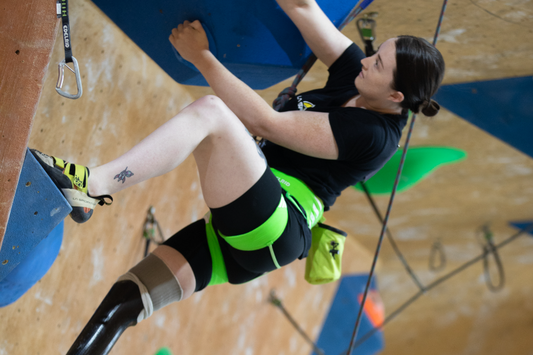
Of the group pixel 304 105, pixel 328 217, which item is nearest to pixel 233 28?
pixel 304 105

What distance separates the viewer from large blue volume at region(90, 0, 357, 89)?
1220 millimetres

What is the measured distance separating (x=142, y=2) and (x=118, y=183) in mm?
636

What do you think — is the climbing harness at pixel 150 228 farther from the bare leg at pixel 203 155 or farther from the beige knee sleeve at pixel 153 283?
the bare leg at pixel 203 155

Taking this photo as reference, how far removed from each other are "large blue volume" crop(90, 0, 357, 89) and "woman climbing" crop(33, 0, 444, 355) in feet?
0.19

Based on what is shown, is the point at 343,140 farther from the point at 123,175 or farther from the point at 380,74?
the point at 123,175

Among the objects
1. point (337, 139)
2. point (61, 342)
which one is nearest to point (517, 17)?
point (337, 139)

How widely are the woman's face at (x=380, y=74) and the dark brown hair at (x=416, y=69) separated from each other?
0.01 metres

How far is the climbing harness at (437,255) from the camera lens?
10.8 feet

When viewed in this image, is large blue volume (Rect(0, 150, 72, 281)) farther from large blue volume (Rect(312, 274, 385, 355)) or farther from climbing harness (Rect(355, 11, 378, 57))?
large blue volume (Rect(312, 274, 385, 355))

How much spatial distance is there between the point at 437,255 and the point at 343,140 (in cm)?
273

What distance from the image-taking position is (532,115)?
1.81m

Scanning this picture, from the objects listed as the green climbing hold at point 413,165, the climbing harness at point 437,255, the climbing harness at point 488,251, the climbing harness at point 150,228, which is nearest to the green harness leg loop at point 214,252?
the climbing harness at point 150,228

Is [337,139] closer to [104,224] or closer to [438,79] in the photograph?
[438,79]

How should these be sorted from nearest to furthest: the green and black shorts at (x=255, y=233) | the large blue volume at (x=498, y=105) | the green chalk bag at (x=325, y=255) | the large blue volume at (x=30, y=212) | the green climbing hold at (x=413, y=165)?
the large blue volume at (x=30, y=212) < the green and black shorts at (x=255, y=233) < the green chalk bag at (x=325, y=255) < the large blue volume at (x=498, y=105) < the green climbing hold at (x=413, y=165)
